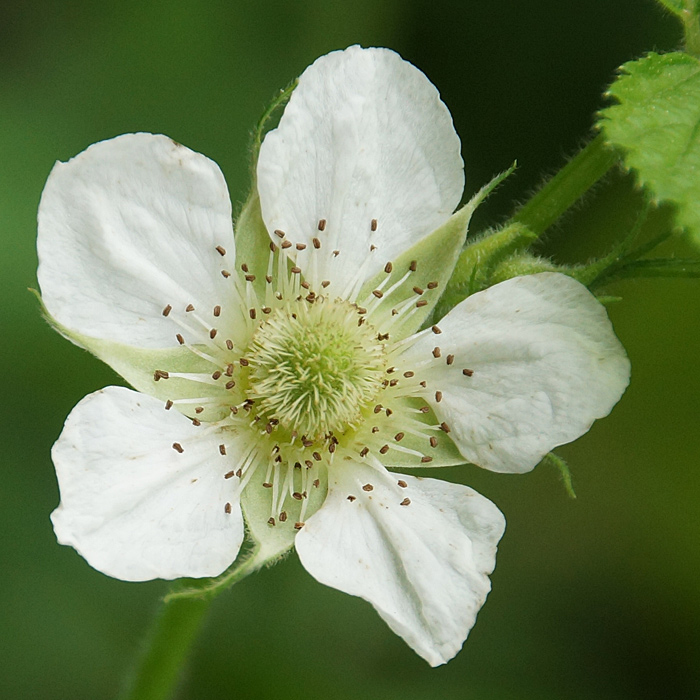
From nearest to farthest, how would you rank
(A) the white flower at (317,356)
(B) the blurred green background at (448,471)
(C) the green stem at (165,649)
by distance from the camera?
(A) the white flower at (317,356)
(C) the green stem at (165,649)
(B) the blurred green background at (448,471)

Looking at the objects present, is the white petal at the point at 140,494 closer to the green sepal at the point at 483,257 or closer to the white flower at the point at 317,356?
the white flower at the point at 317,356

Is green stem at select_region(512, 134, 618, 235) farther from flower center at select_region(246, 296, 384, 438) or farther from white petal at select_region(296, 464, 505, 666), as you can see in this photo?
white petal at select_region(296, 464, 505, 666)

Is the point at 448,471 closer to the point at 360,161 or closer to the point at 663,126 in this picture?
the point at 360,161

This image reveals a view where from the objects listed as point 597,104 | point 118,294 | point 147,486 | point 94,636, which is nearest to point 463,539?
point 147,486

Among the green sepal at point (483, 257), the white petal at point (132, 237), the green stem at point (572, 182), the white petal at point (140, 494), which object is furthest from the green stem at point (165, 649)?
the green stem at point (572, 182)

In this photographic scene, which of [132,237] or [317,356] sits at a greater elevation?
[132,237]

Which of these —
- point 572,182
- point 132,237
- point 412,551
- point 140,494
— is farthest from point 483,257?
point 140,494

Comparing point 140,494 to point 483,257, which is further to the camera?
point 483,257

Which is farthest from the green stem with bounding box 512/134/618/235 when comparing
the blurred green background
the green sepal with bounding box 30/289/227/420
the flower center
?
the blurred green background
